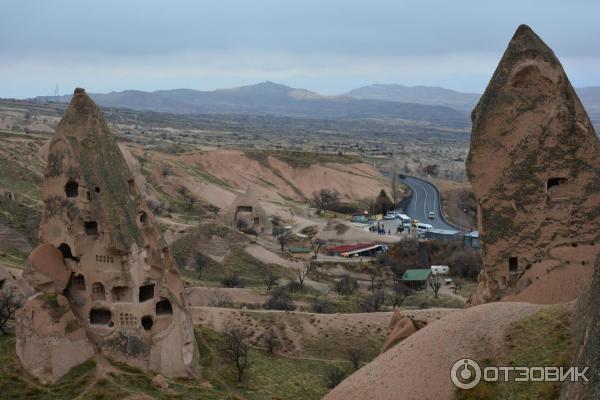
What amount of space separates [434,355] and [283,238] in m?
51.0

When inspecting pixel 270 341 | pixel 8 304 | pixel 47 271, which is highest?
pixel 47 271

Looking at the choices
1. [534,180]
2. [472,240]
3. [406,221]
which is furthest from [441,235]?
[534,180]

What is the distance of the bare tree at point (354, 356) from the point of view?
31359 mm

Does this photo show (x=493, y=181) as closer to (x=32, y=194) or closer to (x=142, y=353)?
(x=142, y=353)

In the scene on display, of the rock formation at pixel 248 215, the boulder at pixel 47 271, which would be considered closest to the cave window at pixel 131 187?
the boulder at pixel 47 271

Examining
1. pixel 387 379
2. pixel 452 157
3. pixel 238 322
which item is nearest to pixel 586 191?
pixel 387 379

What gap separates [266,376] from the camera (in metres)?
29.5

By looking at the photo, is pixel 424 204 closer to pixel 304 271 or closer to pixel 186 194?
pixel 186 194

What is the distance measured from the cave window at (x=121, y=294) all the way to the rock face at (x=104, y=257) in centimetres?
4

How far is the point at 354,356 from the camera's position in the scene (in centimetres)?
3141

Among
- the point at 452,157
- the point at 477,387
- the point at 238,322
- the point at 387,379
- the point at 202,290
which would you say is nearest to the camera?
the point at 477,387

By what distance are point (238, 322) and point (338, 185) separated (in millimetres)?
80158

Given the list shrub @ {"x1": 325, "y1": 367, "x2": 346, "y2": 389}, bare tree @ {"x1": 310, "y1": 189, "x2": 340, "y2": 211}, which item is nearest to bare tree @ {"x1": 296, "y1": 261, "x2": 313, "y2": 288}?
shrub @ {"x1": 325, "y1": 367, "x2": 346, "y2": 389}

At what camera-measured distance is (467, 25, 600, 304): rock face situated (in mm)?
20344
